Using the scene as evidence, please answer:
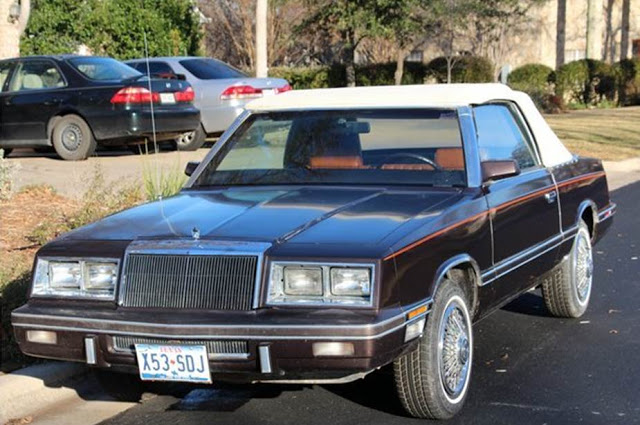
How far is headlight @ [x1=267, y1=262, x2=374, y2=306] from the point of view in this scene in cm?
432

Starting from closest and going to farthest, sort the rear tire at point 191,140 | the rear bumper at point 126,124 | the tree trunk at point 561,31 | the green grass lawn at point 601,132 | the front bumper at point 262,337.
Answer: the front bumper at point 262,337, the rear bumper at point 126,124, the rear tire at point 191,140, the green grass lawn at point 601,132, the tree trunk at point 561,31

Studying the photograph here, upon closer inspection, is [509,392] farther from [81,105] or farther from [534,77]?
[534,77]

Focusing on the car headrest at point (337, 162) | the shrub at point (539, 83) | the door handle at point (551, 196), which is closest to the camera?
the car headrest at point (337, 162)

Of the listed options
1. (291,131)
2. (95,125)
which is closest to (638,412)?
(291,131)

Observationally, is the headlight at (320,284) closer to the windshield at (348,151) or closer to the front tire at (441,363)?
the front tire at (441,363)

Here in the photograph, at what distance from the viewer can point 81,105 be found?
14445 millimetres

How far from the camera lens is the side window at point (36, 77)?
14.8m

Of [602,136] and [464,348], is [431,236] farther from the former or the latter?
[602,136]

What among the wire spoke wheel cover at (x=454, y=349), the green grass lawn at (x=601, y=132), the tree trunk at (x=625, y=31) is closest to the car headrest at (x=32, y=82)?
the green grass lawn at (x=601, y=132)

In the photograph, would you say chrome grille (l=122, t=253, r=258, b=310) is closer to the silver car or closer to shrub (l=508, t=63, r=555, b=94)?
the silver car

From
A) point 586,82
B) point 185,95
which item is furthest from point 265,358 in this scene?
point 586,82

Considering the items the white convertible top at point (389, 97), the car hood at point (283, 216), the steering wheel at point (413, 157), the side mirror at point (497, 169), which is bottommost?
the car hood at point (283, 216)

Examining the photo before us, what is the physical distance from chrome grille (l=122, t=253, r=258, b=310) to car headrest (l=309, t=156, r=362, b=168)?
1.53 m

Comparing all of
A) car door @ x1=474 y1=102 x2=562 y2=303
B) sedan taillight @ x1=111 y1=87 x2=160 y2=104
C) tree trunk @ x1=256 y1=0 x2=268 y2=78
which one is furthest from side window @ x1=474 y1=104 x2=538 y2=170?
tree trunk @ x1=256 y1=0 x2=268 y2=78
